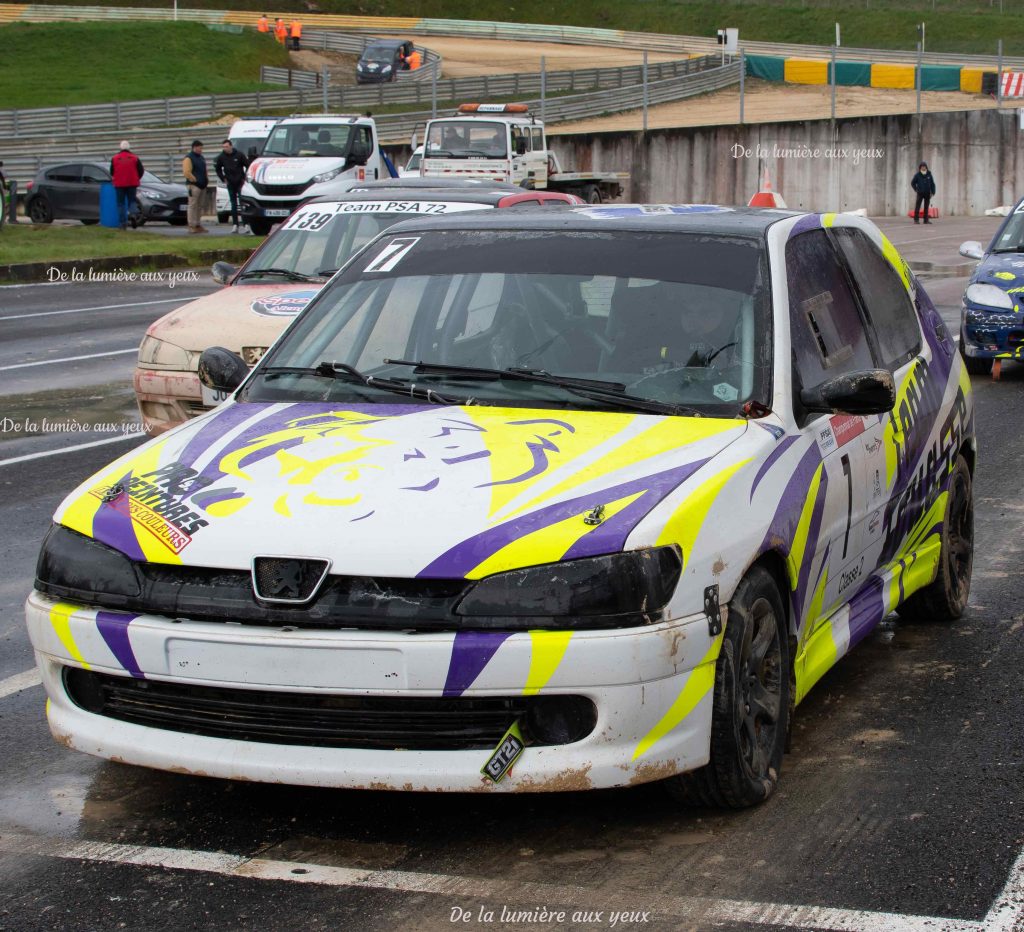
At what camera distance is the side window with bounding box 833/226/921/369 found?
19.5 feet

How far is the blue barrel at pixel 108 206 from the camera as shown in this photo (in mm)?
33781

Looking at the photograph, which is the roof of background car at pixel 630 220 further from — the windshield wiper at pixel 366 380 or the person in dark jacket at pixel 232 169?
the person in dark jacket at pixel 232 169

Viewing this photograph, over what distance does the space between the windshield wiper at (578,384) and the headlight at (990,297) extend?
32.1 feet

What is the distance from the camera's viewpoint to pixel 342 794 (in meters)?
4.67

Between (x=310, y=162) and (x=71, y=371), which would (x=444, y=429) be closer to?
(x=71, y=371)

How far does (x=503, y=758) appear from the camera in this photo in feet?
13.3

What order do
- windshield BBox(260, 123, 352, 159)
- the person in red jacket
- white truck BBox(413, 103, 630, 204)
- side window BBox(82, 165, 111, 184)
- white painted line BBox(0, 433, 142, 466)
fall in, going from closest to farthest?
white painted line BBox(0, 433, 142, 466)
the person in red jacket
windshield BBox(260, 123, 352, 159)
white truck BBox(413, 103, 630, 204)
side window BBox(82, 165, 111, 184)

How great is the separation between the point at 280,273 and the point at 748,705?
25.2 feet

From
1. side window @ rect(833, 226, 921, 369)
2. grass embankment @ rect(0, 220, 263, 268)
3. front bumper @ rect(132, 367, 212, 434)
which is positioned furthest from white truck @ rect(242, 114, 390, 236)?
side window @ rect(833, 226, 921, 369)

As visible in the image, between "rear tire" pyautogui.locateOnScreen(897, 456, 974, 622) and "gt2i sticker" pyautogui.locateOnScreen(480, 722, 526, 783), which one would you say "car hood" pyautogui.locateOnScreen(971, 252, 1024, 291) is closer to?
"rear tire" pyautogui.locateOnScreen(897, 456, 974, 622)

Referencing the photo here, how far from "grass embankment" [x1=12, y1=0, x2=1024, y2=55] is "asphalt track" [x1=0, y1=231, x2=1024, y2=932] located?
244ft

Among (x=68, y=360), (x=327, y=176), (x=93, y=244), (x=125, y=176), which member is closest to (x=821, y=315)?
(x=68, y=360)

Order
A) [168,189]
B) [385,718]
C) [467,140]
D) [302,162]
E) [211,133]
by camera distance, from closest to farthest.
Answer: [385,718] → [302,162] → [467,140] → [168,189] → [211,133]

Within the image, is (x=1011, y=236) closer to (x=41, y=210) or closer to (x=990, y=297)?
(x=990, y=297)
